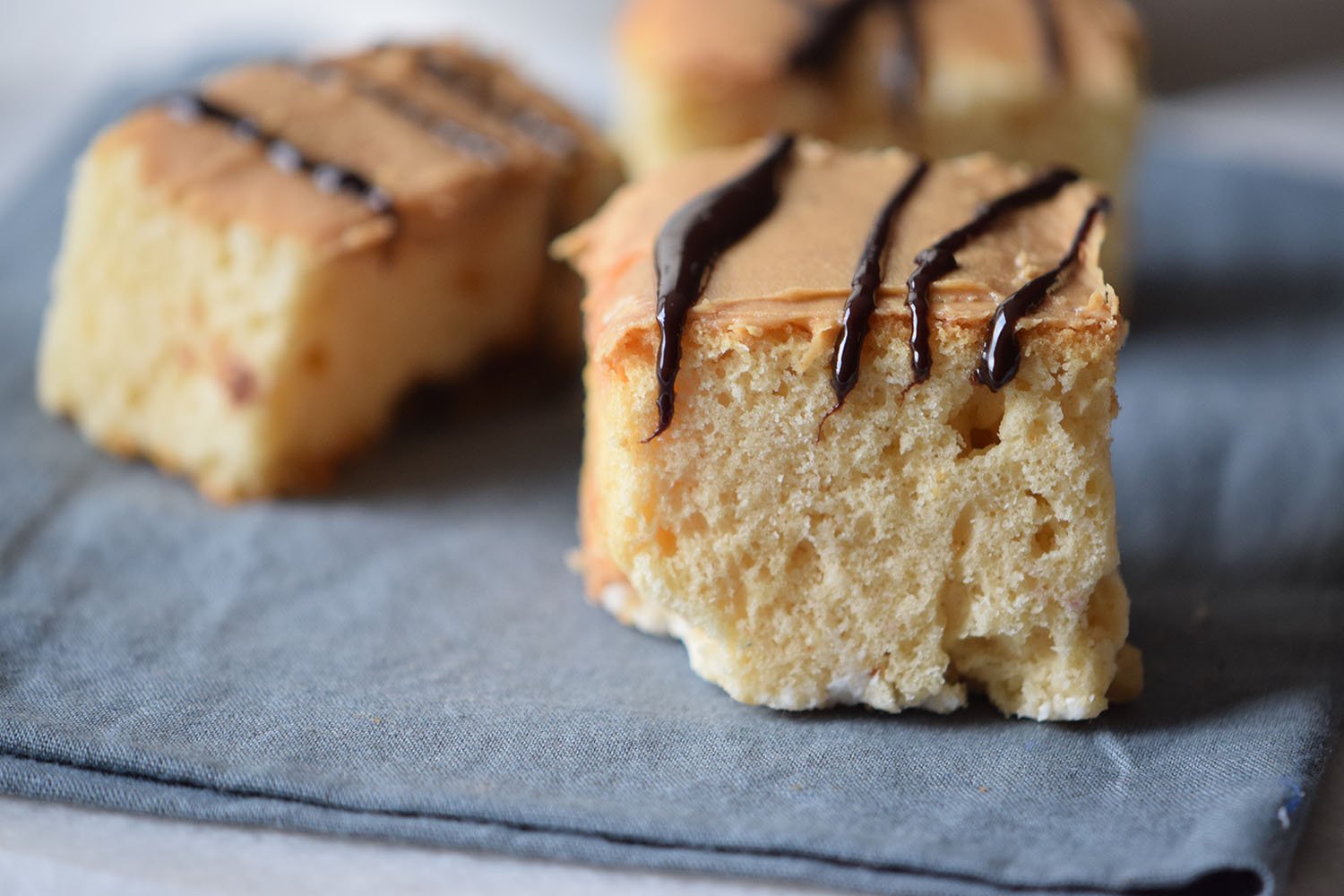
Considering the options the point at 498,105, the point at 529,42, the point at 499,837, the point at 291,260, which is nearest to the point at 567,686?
the point at 499,837

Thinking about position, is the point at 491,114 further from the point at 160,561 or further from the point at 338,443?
the point at 160,561

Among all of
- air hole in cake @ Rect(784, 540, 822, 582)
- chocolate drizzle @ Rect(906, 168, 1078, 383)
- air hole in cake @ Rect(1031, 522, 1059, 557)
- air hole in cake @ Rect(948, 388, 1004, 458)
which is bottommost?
air hole in cake @ Rect(784, 540, 822, 582)

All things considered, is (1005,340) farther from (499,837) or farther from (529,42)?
(529,42)

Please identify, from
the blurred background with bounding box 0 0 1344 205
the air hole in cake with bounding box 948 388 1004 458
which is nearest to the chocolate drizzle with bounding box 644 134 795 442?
the air hole in cake with bounding box 948 388 1004 458

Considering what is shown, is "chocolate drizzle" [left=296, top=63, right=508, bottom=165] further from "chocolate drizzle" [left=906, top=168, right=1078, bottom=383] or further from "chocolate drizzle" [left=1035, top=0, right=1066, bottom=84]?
"chocolate drizzle" [left=1035, top=0, right=1066, bottom=84]

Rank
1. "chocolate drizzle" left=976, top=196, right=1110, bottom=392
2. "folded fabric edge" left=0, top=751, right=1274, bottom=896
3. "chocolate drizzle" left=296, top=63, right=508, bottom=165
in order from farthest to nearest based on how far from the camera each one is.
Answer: "chocolate drizzle" left=296, top=63, right=508, bottom=165
"chocolate drizzle" left=976, top=196, right=1110, bottom=392
"folded fabric edge" left=0, top=751, right=1274, bottom=896

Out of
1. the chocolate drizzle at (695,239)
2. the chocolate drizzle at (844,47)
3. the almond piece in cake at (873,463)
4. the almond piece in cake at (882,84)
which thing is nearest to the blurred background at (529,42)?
the almond piece in cake at (882,84)

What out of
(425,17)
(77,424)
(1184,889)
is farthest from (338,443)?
(425,17)
